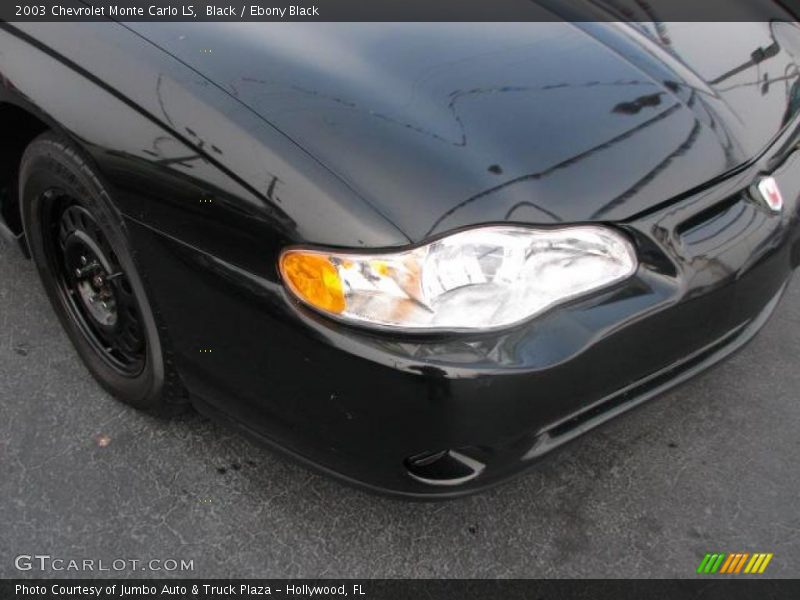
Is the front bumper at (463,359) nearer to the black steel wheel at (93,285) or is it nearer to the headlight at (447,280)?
the headlight at (447,280)

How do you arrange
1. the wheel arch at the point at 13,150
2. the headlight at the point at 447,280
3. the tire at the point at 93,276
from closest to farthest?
the headlight at the point at 447,280, the tire at the point at 93,276, the wheel arch at the point at 13,150

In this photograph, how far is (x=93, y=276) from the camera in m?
2.22

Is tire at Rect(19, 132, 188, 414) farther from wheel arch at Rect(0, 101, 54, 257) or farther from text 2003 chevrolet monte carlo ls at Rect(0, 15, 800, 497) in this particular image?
wheel arch at Rect(0, 101, 54, 257)

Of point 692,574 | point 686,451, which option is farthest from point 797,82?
point 692,574

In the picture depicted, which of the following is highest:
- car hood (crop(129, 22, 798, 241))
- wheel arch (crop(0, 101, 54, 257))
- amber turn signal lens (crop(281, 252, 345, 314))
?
car hood (crop(129, 22, 798, 241))

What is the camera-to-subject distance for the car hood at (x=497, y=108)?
5.27 feet

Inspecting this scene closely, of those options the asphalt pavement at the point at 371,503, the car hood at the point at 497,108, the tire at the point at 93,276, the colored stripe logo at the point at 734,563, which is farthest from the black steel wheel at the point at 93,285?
the colored stripe logo at the point at 734,563

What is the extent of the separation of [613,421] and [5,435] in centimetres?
156

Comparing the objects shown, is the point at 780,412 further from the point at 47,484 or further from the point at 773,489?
the point at 47,484

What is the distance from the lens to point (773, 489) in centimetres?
212

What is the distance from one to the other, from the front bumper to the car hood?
118mm

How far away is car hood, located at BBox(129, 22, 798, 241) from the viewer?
1605 mm

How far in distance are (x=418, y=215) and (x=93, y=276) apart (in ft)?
3.56

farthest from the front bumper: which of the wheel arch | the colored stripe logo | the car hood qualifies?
the wheel arch
